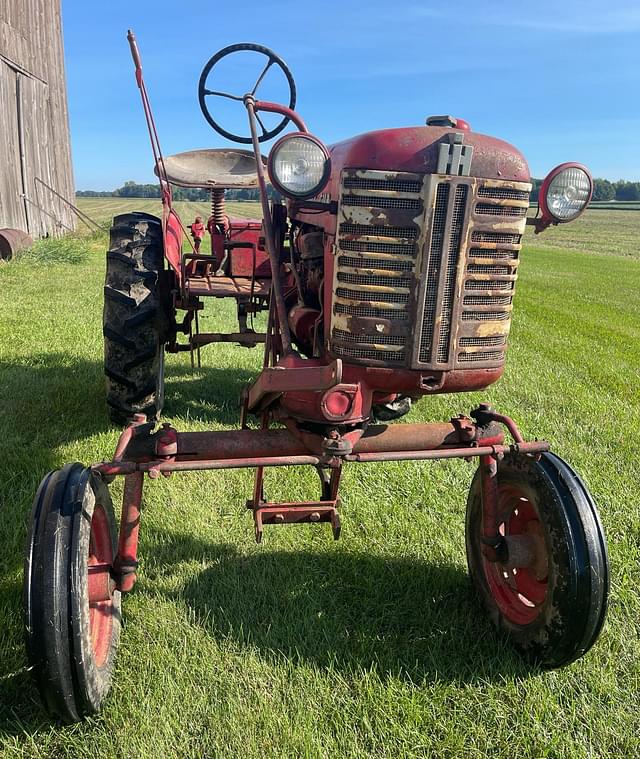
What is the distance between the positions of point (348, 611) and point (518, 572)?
72 cm

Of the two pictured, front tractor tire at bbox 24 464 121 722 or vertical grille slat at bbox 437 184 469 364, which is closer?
front tractor tire at bbox 24 464 121 722

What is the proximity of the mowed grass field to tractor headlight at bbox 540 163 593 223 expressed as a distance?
1.58 metres

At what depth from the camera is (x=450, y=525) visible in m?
3.10

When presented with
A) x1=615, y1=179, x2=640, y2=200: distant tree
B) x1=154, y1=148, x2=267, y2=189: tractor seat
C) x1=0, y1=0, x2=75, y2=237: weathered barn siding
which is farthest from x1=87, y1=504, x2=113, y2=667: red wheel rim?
x1=615, y1=179, x2=640, y2=200: distant tree

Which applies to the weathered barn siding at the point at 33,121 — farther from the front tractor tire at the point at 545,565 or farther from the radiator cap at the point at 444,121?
the front tractor tire at the point at 545,565

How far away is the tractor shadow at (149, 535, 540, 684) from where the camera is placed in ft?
7.24

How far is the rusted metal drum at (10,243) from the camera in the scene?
11336 millimetres

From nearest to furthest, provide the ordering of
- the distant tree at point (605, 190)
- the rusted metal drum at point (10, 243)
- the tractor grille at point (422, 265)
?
the tractor grille at point (422, 265), the rusted metal drum at point (10, 243), the distant tree at point (605, 190)

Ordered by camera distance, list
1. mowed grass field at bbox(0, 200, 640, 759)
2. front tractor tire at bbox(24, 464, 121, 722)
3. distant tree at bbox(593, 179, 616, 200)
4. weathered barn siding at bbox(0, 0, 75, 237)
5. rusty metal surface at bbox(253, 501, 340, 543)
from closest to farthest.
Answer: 1. front tractor tire at bbox(24, 464, 121, 722)
2. mowed grass field at bbox(0, 200, 640, 759)
3. rusty metal surface at bbox(253, 501, 340, 543)
4. weathered barn siding at bbox(0, 0, 75, 237)
5. distant tree at bbox(593, 179, 616, 200)

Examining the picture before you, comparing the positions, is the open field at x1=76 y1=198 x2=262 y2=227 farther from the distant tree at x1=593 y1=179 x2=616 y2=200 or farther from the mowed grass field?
the distant tree at x1=593 y1=179 x2=616 y2=200

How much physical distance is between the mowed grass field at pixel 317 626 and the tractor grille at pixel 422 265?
1.06 meters

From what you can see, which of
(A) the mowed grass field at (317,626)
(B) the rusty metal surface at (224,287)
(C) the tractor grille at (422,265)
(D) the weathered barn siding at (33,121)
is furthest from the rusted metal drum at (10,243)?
(C) the tractor grille at (422,265)

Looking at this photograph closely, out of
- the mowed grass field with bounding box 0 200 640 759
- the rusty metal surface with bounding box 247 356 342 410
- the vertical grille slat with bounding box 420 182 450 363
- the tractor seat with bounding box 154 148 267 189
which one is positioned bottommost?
the mowed grass field with bounding box 0 200 640 759

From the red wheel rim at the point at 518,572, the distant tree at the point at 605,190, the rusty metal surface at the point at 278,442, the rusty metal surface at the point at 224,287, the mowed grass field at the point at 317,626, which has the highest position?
the distant tree at the point at 605,190
